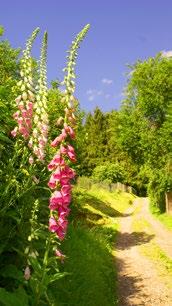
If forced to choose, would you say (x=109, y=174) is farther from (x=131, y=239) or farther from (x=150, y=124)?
(x=131, y=239)

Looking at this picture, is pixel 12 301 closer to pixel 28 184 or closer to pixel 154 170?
pixel 28 184

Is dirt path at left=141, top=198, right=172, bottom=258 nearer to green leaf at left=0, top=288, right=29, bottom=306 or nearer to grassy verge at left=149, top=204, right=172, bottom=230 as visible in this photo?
grassy verge at left=149, top=204, right=172, bottom=230

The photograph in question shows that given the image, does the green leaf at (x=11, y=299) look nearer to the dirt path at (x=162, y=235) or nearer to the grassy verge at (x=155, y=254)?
the grassy verge at (x=155, y=254)

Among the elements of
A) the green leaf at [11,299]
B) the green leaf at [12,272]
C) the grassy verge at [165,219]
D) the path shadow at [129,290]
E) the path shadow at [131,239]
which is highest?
the grassy verge at [165,219]

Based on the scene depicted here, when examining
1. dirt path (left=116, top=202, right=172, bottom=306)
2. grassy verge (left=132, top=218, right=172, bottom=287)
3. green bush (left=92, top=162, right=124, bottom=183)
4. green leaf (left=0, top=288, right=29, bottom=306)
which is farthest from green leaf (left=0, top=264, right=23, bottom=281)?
green bush (left=92, top=162, right=124, bottom=183)

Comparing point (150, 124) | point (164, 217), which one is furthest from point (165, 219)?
point (150, 124)

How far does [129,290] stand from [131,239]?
11679mm

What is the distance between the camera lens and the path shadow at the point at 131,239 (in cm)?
2425

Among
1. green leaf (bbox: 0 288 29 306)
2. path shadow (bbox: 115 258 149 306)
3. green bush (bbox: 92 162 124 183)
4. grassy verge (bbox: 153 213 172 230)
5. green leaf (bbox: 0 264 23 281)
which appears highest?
green bush (bbox: 92 162 124 183)

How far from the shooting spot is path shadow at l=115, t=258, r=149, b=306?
13844 mm

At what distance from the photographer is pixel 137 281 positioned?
53.8 ft

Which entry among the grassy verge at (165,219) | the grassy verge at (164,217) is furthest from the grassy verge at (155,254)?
the grassy verge at (164,217)

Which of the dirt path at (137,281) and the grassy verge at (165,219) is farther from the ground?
the grassy verge at (165,219)

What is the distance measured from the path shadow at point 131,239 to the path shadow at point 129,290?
20.0 feet
